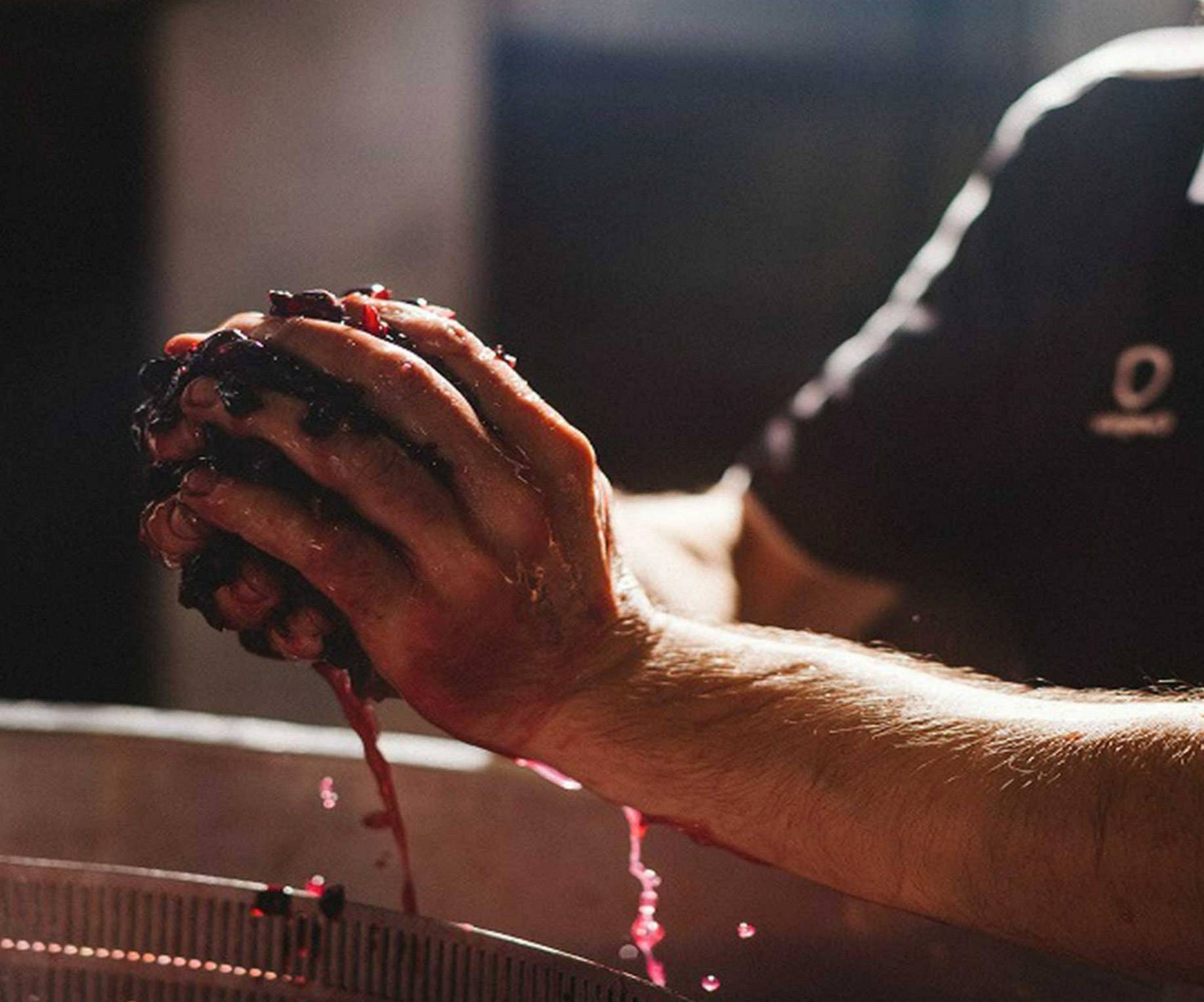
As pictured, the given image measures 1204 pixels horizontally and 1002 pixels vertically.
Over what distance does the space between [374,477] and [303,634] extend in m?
0.10

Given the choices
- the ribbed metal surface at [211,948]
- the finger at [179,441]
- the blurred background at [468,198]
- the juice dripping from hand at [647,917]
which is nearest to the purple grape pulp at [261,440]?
the finger at [179,441]

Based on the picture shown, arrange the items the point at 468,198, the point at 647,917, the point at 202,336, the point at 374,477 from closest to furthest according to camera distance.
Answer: the point at 374,477 → the point at 202,336 → the point at 647,917 → the point at 468,198

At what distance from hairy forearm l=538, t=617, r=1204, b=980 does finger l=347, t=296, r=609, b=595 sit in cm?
10

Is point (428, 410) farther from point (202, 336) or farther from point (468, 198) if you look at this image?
point (468, 198)

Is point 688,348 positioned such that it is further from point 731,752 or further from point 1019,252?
point 731,752

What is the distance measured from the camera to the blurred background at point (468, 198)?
2107 millimetres

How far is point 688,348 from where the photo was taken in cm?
223

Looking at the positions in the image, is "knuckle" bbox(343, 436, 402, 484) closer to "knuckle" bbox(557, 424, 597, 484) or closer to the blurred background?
"knuckle" bbox(557, 424, 597, 484)

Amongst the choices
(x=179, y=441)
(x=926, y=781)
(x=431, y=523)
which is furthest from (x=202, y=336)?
(x=926, y=781)

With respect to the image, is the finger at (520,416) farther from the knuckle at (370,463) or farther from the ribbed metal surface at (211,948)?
the ribbed metal surface at (211,948)

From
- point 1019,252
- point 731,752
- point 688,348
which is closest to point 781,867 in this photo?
point 731,752

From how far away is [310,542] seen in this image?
58 centimetres

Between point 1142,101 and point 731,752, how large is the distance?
33.3 inches

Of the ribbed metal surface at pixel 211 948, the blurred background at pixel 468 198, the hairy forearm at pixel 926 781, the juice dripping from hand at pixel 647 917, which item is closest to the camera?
the hairy forearm at pixel 926 781
